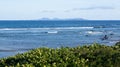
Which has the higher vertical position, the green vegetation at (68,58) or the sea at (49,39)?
the green vegetation at (68,58)

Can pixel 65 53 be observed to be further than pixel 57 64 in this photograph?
Yes

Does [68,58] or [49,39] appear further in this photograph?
[49,39]

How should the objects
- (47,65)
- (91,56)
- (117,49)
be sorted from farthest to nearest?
1. (117,49)
2. (91,56)
3. (47,65)

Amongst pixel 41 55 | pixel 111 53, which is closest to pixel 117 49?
pixel 111 53

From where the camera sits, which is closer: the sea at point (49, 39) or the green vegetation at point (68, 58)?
the green vegetation at point (68, 58)

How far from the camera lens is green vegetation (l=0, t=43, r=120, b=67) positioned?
33.8 feet

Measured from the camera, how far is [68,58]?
1057 cm

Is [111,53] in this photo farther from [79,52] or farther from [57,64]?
[57,64]

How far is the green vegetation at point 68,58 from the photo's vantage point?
10289 millimetres

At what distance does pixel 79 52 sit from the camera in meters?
11.6

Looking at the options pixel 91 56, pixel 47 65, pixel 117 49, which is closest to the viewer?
pixel 47 65

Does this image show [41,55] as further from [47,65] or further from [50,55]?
[47,65]

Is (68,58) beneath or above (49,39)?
above

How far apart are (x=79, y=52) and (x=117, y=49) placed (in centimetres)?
132
